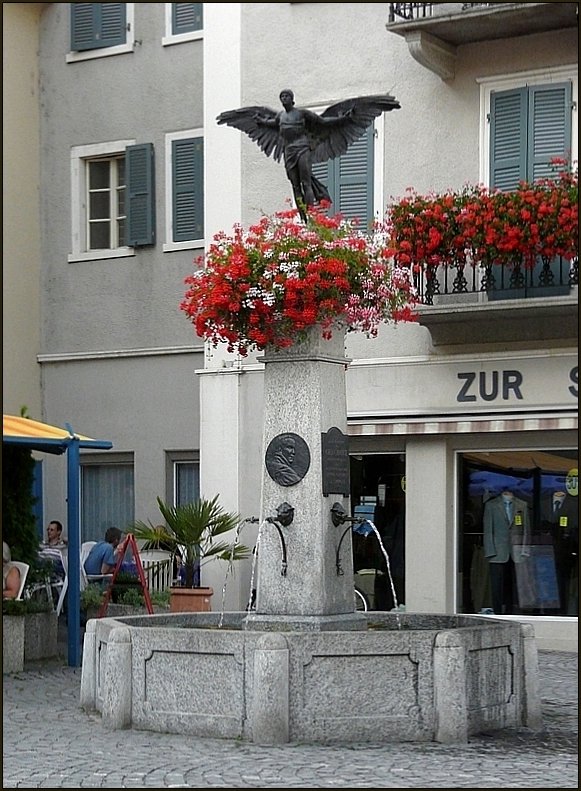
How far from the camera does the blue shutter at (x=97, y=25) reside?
22.9 metres

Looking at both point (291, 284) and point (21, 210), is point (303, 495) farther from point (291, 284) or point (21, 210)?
point (21, 210)

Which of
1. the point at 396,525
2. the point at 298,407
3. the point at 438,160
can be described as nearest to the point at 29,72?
the point at 438,160

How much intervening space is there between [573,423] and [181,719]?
7965 mm

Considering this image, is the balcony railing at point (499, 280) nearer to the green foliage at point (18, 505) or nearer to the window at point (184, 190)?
the green foliage at point (18, 505)

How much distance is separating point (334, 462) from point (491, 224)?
624 cm

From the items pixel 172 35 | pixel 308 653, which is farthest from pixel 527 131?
pixel 308 653

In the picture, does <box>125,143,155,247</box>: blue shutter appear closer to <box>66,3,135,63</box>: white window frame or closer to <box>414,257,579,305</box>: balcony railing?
<box>66,3,135,63</box>: white window frame

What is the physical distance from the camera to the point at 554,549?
59.1ft

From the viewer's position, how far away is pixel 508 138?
18.0 m

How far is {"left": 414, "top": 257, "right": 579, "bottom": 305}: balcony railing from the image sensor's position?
677 inches

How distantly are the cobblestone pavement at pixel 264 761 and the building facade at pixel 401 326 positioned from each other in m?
5.39

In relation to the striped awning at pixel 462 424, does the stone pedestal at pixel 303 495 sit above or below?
below

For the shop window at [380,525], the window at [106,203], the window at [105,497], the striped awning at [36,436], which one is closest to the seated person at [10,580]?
the striped awning at [36,436]

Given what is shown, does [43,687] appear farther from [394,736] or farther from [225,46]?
[225,46]
